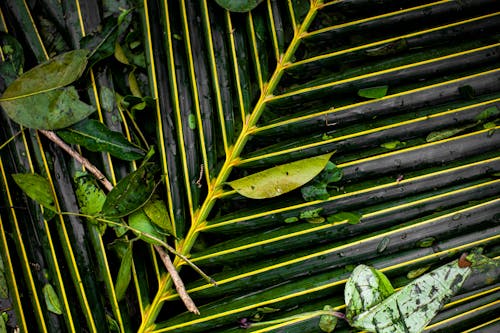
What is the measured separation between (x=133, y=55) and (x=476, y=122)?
89 centimetres

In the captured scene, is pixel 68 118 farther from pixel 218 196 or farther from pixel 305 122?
pixel 305 122

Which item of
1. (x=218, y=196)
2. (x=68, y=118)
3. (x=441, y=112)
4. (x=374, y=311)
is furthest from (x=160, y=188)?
(x=441, y=112)

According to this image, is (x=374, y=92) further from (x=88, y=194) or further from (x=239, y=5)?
(x=88, y=194)

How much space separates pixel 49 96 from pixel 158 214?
0.38m

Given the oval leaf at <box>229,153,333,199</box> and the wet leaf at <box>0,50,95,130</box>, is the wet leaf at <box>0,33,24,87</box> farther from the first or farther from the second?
the oval leaf at <box>229,153,333,199</box>

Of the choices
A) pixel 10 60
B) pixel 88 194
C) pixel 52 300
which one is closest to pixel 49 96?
pixel 10 60

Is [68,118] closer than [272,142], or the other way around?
[68,118]

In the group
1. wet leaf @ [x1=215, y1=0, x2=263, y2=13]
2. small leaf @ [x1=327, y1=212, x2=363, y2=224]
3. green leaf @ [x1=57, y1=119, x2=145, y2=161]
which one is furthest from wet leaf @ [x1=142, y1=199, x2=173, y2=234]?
wet leaf @ [x1=215, y1=0, x2=263, y2=13]

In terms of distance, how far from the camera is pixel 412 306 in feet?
3.41

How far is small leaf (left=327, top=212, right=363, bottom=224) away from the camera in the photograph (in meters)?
1.08

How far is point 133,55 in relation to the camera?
3.72ft

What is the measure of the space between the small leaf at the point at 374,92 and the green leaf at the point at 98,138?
22.7 inches

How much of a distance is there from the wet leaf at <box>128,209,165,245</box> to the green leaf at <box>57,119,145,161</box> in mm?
139

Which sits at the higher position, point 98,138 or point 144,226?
point 98,138
